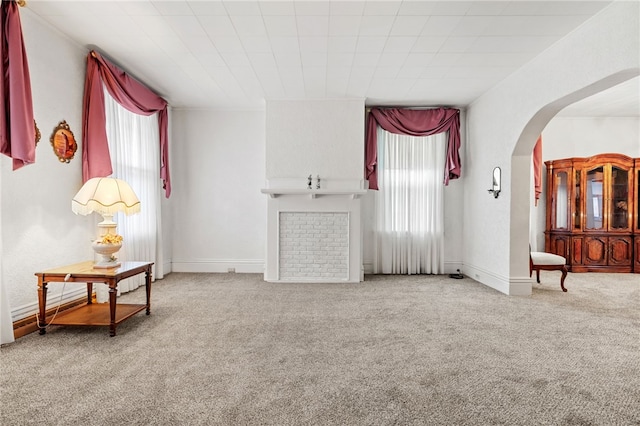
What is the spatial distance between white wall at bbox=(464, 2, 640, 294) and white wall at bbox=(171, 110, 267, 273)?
3.39 metres

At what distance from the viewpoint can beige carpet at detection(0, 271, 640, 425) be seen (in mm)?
1774

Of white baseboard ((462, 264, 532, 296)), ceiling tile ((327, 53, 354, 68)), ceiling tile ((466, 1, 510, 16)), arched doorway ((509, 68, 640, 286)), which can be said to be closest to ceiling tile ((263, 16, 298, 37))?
ceiling tile ((327, 53, 354, 68))

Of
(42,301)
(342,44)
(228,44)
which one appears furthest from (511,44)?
(42,301)

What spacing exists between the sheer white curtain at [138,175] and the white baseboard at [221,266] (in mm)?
603

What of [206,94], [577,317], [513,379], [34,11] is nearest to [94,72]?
[34,11]

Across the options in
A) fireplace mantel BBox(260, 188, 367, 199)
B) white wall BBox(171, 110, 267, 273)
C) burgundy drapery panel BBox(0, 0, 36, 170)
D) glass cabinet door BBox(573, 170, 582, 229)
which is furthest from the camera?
glass cabinet door BBox(573, 170, 582, 229)

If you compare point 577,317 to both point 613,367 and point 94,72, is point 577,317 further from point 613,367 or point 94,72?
point 94,72

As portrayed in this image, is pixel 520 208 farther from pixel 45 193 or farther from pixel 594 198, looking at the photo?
pixel 45 193

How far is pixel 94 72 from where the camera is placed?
3631 millimetres

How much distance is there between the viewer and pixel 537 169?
5895 mm

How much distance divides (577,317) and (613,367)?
123 centimetres

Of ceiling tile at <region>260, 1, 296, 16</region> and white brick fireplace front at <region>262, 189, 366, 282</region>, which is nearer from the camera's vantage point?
ceiling tile at <region>260, 1, 296, 16</region>

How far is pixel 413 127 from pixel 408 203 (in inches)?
48.3

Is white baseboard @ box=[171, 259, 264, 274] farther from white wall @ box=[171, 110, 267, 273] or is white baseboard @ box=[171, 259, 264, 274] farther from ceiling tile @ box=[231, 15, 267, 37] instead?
ceiling tile @ box=[231, 15, 267, 37]
